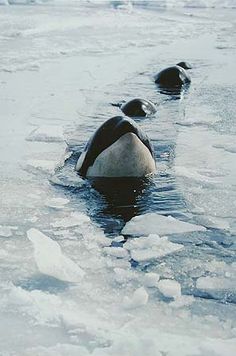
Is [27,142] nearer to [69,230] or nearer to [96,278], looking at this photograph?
[69,230]

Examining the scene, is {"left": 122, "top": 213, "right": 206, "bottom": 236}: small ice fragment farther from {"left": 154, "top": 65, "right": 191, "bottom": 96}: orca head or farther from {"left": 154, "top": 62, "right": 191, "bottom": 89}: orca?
{"left": 154, "top": 62, "right": 191, "bottom": 89}: orca

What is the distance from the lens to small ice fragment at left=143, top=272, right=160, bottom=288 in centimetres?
305

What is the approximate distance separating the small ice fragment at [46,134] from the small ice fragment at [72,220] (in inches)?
92.1

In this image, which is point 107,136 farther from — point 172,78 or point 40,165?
point 172,78

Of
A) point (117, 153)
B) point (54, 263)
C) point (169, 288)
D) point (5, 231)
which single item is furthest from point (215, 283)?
point (117, 153)

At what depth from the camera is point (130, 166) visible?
5027 mm

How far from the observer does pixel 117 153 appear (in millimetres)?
5004

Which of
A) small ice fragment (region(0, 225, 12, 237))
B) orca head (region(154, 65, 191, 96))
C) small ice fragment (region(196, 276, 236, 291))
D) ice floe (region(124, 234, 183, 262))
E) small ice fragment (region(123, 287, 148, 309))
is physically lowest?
orca head (region(154, 65, 191, 96))

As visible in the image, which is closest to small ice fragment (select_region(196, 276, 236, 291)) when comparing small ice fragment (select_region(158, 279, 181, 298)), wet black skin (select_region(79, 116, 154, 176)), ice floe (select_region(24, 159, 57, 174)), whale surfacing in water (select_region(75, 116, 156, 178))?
small ice fragment (select_region(158, 279, 181, 298))

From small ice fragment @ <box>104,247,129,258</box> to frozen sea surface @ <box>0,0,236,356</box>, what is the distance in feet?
0.04

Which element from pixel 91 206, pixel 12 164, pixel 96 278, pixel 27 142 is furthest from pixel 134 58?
pixel 96 278

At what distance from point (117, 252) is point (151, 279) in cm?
43

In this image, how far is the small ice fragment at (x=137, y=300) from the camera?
2814 mm

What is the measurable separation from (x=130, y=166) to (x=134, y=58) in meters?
9.45
